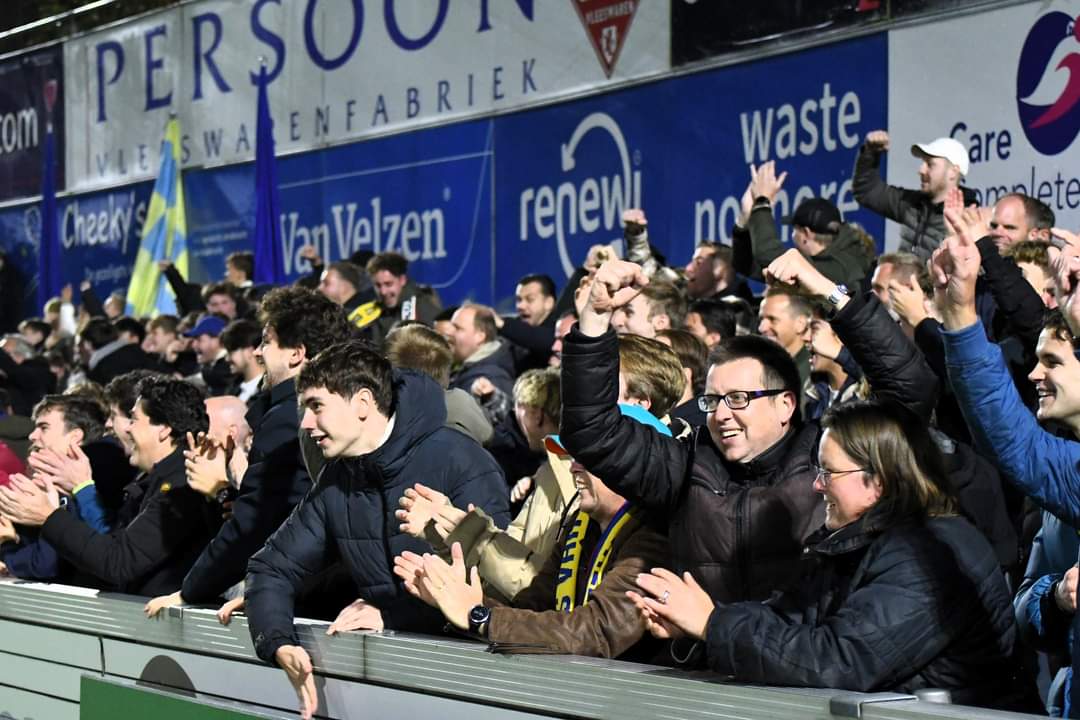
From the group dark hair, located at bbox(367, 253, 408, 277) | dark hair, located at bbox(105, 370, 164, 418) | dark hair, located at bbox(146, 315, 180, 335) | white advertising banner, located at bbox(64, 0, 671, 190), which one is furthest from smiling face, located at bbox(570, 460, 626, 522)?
dark hair, located at bbox(146, 315, 180, 335)

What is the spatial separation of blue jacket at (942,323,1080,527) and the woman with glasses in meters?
0.14

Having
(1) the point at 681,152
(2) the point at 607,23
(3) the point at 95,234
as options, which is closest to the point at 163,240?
(3) the point at 95,234

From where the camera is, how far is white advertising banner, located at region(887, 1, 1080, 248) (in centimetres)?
805

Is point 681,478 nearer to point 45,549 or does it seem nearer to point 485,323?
point 45,549

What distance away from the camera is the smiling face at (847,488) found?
371 cm

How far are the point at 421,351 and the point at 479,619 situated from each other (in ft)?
7.37

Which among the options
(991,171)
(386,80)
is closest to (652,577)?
(991,171)

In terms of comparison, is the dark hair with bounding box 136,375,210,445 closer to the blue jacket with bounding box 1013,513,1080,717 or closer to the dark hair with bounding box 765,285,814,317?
the dark hair with bounding box 765,285,814,317

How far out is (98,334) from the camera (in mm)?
13391

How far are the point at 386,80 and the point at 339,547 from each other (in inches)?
351

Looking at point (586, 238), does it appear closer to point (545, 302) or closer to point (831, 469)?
point (545, 302)

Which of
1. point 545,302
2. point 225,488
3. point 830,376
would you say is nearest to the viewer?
point 225,488

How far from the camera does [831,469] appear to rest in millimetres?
3730

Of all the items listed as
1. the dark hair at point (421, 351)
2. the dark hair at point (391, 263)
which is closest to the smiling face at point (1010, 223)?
the dark hair at point (421, 351)
